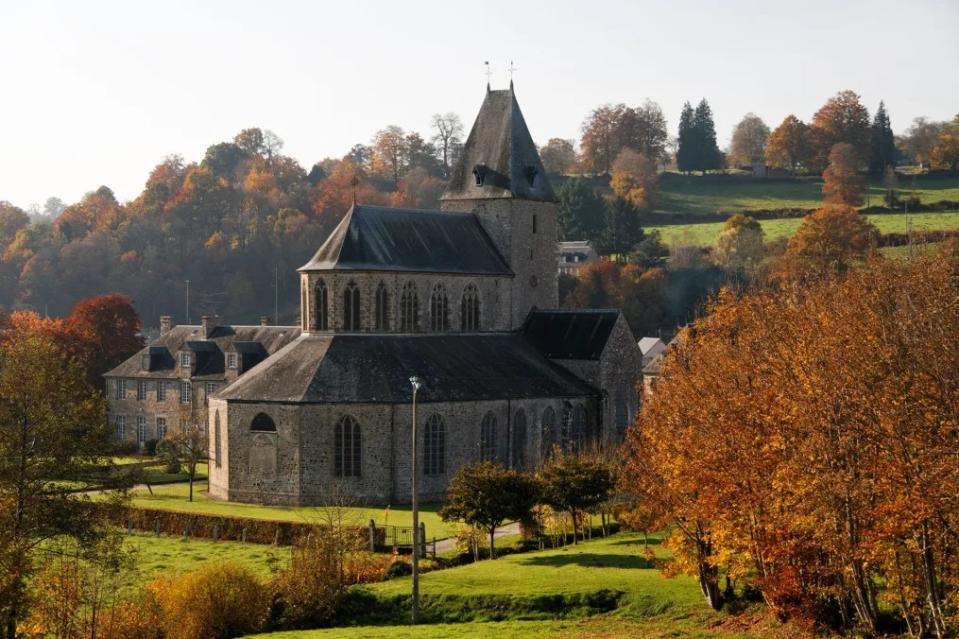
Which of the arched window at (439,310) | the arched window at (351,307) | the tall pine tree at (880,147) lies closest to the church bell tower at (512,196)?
the arched window at (439,310)

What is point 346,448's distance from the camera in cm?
5181

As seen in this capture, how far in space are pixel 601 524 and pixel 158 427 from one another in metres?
34.8

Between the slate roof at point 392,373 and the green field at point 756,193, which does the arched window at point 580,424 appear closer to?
the slate roof at point 392,373

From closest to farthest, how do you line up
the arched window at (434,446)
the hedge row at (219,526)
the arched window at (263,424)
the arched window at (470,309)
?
the hedge row at (219,526)
the arched window at (263,424)
the arched window at (434,446)
the arched window at (470,309)

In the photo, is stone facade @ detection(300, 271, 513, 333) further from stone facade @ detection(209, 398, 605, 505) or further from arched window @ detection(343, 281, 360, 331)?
stone facade @ detection(209, 398, 605, 505)

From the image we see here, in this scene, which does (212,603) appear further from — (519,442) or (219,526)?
(519,442)

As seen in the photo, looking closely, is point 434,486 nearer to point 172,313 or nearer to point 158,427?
point 158,427

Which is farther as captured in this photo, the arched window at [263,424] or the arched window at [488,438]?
the arched window at [488,438]

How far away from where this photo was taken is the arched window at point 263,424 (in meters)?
52.1

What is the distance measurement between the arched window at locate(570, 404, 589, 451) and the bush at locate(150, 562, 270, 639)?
2698 cm

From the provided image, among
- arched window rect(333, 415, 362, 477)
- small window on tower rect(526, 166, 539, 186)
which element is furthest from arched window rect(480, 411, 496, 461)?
small window on tower rect(526, 166, 539, 186)

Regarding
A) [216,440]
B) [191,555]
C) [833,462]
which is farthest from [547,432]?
[833,462]

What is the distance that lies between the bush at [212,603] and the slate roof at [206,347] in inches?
1361

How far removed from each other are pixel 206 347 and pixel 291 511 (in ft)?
81.2
